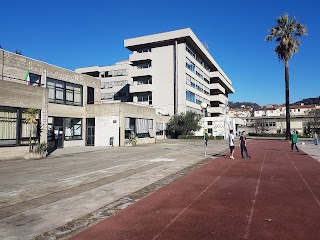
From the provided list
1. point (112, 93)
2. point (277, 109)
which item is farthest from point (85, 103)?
point (277, 109)

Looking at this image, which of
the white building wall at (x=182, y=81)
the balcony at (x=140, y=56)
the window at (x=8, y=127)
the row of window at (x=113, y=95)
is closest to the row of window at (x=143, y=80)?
the balcony at (x=140, y=56)

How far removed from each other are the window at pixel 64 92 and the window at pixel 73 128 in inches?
77.9

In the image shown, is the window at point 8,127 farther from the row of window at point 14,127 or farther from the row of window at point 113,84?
the row of window at point 113,84

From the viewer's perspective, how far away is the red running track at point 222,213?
527 cm

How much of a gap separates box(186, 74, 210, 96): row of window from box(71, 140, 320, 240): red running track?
49.7 metres

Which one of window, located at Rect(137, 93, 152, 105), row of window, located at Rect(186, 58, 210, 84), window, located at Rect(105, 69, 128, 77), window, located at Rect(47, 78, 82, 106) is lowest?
window, located at Rect(47, 78, 82, 106)

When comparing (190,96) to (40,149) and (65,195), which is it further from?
(65,195)

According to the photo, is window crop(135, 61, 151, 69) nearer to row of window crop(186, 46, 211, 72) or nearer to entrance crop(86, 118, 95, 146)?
row of window crop(186, 46, 211, 72)

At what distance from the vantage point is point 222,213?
6.51 m

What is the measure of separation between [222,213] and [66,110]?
26.3 metres

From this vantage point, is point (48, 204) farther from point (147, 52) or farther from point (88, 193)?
point (147, 52)

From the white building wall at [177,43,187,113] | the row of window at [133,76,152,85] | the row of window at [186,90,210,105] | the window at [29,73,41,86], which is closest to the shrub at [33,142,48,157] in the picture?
the window at [29,73,41,86]

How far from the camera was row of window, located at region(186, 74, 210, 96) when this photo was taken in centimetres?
5898

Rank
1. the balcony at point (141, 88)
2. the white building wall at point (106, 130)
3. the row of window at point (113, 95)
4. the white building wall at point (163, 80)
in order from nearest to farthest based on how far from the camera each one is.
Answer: the white building wall at point (106, 130) < the white building wall at point (163, 80) < the balcony at point (141, 88) < the row of window at point (113, 95)
